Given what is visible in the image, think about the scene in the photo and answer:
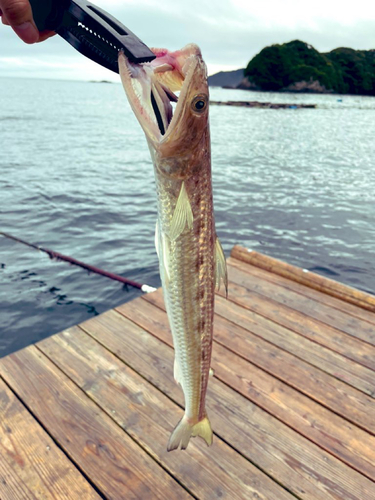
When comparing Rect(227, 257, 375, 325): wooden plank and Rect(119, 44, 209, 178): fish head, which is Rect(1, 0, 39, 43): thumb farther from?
Rect(227, 257, 375, 325): wooden plank

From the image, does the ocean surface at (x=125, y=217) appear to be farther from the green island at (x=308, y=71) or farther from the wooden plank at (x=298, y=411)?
the green island at (x=308, y=71)

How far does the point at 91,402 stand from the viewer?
388 cm

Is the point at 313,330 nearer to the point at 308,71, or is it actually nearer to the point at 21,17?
the point at 21,17

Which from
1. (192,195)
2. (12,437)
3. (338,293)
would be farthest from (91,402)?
(338,293)

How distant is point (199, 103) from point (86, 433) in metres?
3.07

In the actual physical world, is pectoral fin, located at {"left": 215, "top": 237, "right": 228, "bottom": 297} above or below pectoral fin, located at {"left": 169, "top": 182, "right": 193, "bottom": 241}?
below

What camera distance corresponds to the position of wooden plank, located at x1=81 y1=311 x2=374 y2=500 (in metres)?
3.15

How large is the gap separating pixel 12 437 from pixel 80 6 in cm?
344

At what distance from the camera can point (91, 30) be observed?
178 centimetres

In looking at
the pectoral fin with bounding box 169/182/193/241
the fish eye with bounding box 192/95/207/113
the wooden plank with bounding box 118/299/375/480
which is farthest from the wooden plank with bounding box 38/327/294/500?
the fish eye with bounding box 192/95/207/113

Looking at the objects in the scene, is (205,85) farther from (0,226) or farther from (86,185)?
(86,185)

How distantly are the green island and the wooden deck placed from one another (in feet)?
557

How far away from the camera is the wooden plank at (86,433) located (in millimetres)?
3111

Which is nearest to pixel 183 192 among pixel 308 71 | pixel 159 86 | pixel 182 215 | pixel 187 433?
pixel 182 215
